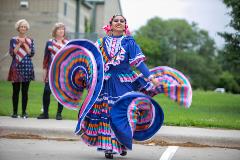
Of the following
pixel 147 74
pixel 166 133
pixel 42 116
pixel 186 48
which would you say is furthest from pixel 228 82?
pixel 147 74

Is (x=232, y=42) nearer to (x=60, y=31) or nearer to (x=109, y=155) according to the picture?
(x=60, y=31)

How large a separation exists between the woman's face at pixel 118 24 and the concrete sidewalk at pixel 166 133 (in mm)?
2982

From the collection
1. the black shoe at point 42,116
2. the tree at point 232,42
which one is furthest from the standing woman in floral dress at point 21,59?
the tree at point 232,42

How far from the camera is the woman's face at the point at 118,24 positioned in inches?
385

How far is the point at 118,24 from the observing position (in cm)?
977

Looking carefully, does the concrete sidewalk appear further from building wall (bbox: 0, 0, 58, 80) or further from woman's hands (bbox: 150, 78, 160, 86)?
building wall (bbox: 0, 0, 58, 80)

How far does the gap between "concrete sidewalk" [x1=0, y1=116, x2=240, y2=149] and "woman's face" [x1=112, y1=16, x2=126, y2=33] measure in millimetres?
2982

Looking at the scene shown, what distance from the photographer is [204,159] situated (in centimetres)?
1024

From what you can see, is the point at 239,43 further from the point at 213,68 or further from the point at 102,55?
the point at 213,68

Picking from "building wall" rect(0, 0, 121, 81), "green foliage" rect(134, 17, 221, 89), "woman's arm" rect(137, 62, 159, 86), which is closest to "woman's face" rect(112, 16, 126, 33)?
"woman's arm" rect(137, 62, 159, 86)

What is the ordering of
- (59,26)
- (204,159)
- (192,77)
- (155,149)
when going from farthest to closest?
(192,77) → (59,26) → (155,149) → (204,159)

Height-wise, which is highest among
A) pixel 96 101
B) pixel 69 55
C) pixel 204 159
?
pixel 69 55

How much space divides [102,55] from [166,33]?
112904 millimetres

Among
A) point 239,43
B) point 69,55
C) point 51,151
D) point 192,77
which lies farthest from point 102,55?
point 192,77
